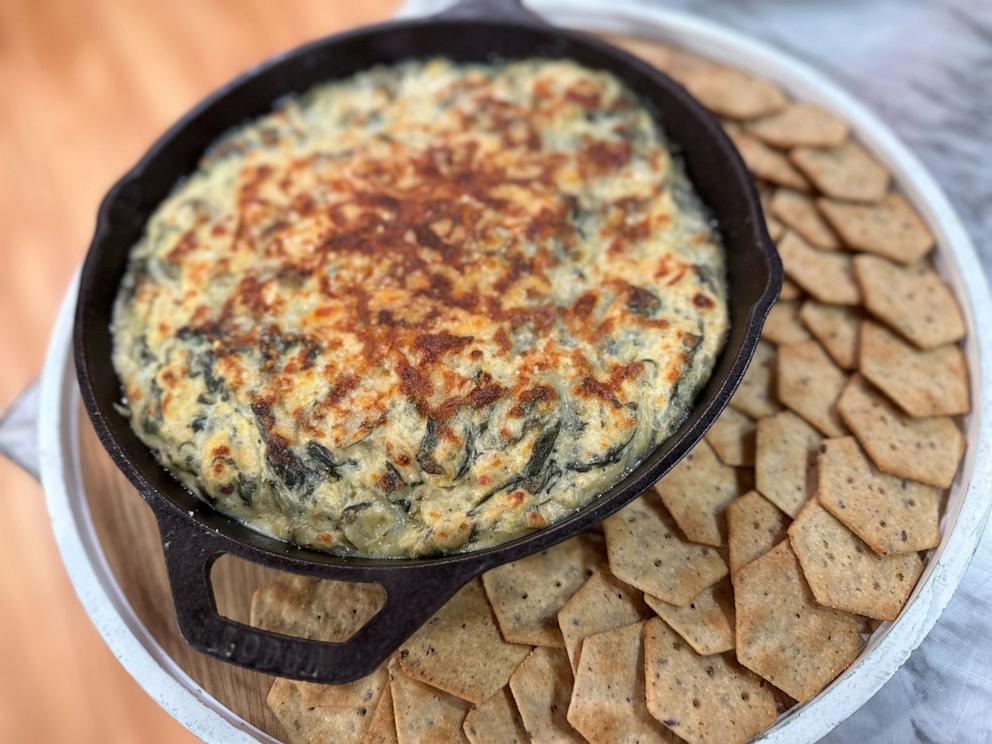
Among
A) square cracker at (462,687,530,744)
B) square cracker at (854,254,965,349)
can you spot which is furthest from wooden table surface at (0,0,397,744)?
square cracker at (854,254,965,349)

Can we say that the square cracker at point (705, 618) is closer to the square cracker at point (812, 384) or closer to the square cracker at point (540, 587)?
the square cracker at point (540, 587)

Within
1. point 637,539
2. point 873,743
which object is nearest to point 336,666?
point 637,539

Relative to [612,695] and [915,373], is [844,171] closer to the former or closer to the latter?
[915,373]

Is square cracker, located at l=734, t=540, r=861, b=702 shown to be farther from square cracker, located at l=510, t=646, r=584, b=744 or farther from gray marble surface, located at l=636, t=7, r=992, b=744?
gray marble surface, located at l=636, t=7, r=992, b=744

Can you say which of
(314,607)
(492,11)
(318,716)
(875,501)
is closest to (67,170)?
(492,11)

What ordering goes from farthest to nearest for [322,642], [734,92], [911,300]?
[734,92], [911,300], [322,642]
